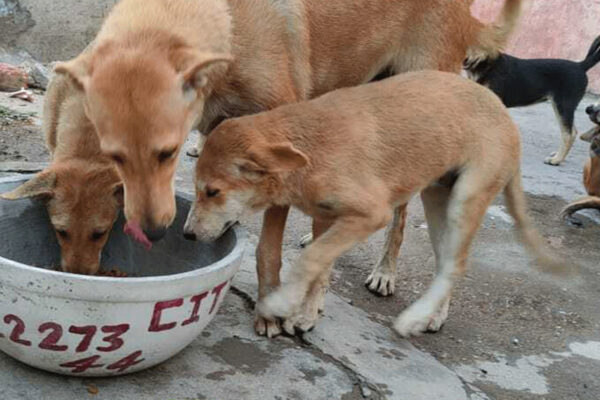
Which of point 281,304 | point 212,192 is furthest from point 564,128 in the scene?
point 212,192

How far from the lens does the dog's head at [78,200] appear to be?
3186 millimetres

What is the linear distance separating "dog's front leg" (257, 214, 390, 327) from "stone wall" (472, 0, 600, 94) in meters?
9.38

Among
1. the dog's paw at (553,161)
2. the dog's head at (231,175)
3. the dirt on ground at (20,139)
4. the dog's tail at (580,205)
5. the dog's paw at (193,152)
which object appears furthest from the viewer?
the dog's paw at (553,161)

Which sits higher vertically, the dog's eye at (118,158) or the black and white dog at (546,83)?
the dog's eye at (118,158)

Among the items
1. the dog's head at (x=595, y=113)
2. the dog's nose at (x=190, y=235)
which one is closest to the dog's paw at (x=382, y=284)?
the dog's nose at (x=190, y=235)

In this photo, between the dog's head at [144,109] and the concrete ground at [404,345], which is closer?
the dog's head at [144,109]

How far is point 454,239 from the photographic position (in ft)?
12.6

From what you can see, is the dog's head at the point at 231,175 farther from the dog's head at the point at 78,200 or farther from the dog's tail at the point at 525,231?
the dog's tail at the point at 525,231

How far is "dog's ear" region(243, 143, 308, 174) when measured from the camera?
3.21 metres

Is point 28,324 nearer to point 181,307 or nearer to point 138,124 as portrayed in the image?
point 181,307

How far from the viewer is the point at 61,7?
29.9 feet

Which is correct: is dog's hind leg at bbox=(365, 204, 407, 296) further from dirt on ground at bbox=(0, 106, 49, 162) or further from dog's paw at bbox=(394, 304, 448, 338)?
dirt on ground at bbox=(0, 106, 49, 162)

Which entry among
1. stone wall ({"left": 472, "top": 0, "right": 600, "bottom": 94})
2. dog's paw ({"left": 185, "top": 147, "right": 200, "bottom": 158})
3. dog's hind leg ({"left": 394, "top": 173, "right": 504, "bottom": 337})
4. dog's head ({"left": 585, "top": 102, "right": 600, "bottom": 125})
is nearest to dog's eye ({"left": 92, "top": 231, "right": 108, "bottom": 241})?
dog's hind leg ({"left": 394, "top": 173, "right": 504, "bottom": 337})

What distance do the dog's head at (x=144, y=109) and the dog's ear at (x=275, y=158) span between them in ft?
1.15
